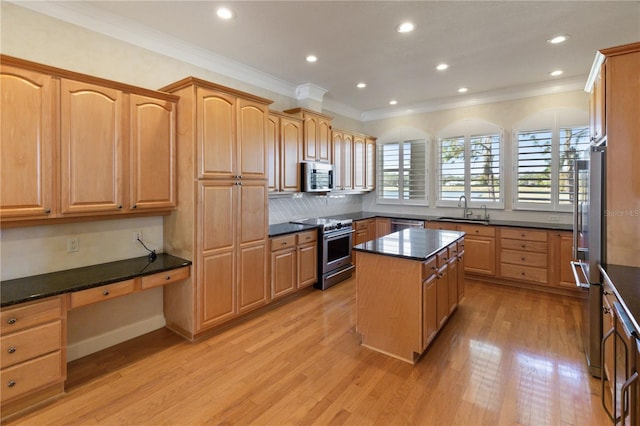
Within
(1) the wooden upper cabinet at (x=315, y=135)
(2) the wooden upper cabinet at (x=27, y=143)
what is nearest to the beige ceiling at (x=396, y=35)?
(1) the wooden upper cabinet at (x=315, y=135)

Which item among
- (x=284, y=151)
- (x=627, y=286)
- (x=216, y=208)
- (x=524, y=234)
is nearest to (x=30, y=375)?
(x=216, y=208)

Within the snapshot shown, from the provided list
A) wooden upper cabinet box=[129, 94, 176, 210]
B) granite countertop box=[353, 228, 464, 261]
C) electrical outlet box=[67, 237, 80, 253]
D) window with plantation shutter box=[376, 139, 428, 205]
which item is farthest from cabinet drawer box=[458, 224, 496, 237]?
electrical outlet box=[67, 237, 80, 253]

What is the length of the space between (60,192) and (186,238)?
1025mm

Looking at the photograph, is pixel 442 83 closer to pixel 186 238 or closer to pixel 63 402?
pixel 186 238

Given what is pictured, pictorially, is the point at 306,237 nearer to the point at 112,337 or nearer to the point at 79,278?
the point at 112,337

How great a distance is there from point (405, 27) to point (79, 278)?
360 cm

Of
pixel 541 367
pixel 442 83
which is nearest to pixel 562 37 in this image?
pixel 442 83

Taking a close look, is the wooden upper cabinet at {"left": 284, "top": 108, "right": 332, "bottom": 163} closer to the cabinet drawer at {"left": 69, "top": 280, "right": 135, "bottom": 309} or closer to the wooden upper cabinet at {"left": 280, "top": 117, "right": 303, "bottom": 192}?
the wooden upper cabinet at {"left": 280, "top": 117, "right": 303, "bottom": 192}

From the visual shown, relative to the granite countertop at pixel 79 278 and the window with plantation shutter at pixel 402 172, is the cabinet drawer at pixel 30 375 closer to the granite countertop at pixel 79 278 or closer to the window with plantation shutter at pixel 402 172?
the granite countertop at pixel 79 278

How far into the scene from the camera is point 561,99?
15.1 ft

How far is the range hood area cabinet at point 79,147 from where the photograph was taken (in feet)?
7.01

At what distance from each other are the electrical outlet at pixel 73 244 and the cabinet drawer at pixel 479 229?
488cm

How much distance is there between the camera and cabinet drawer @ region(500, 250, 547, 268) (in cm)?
435

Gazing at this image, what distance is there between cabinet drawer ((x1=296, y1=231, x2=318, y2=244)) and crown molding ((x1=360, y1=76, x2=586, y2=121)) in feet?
10.8
